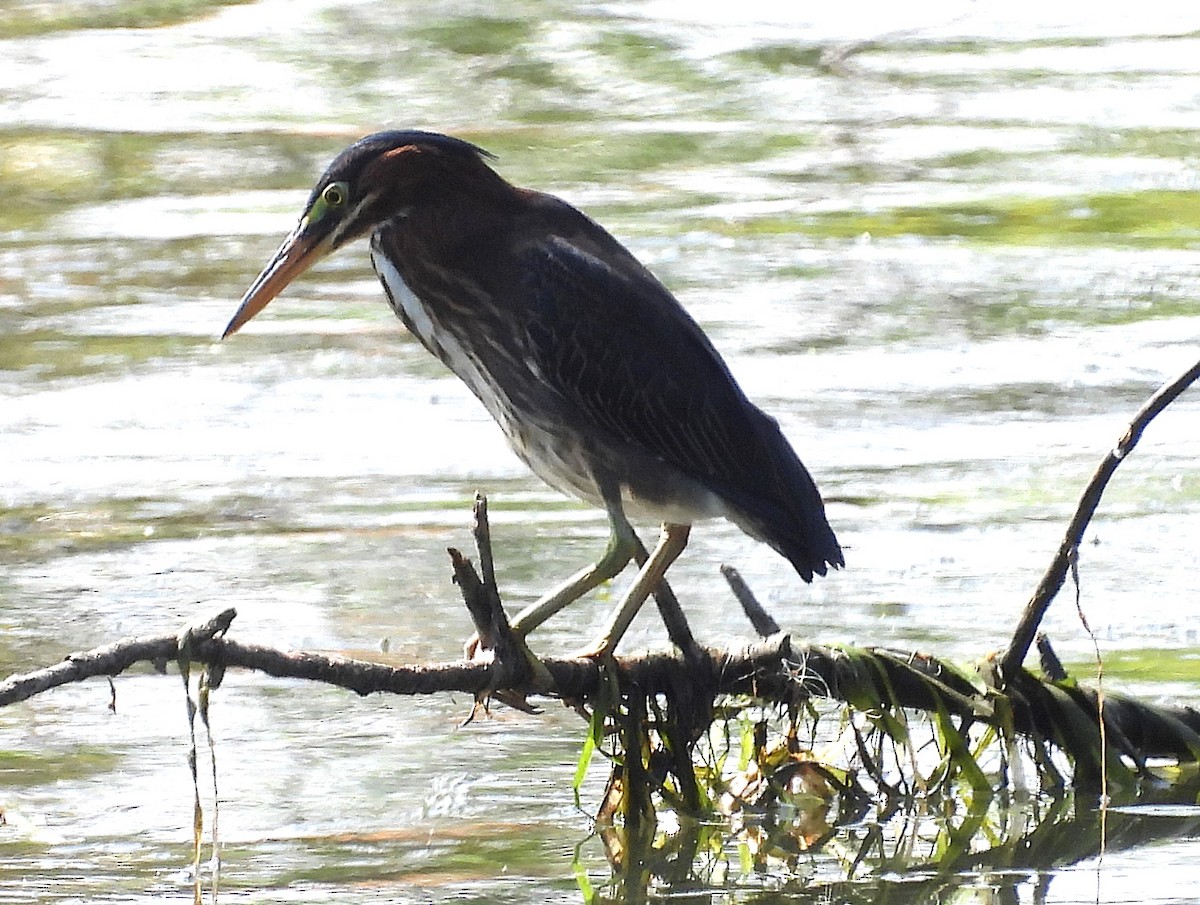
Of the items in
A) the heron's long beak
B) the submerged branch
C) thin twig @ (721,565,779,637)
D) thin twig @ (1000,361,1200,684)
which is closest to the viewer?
thin twig @ (1000,361,1200,684)

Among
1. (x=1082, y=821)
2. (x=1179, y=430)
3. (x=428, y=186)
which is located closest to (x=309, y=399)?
(x=1179, y=430)

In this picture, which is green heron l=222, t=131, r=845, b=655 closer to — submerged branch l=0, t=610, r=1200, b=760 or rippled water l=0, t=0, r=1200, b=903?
submerged branch l=0, t=610, r=1200, b=760

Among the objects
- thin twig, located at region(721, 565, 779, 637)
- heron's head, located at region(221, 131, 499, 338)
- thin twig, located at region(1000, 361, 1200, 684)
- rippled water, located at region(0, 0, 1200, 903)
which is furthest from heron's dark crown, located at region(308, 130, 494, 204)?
thin twig, located at region(1000, 361, 1200, 684)

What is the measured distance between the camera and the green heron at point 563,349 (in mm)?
5238

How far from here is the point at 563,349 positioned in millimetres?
5223

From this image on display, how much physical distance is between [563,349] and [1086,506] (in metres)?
1.10

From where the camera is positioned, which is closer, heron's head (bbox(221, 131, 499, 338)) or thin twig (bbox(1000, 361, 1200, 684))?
thin twig (bbox(1000, 361, 1200, 684))

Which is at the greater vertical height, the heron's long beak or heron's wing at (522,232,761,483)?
the heron's long beak

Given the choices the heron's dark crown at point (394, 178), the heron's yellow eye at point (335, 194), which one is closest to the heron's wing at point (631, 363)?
the heron's dark crown at point (394, 178)

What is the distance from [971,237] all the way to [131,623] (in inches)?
202

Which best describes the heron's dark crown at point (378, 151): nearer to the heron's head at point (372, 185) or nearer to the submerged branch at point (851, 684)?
the heron's head at point (372, 185)

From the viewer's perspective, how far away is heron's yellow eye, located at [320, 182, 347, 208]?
525 centimetres

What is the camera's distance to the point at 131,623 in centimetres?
654

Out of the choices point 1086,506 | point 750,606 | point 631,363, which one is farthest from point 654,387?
point 1086,506
